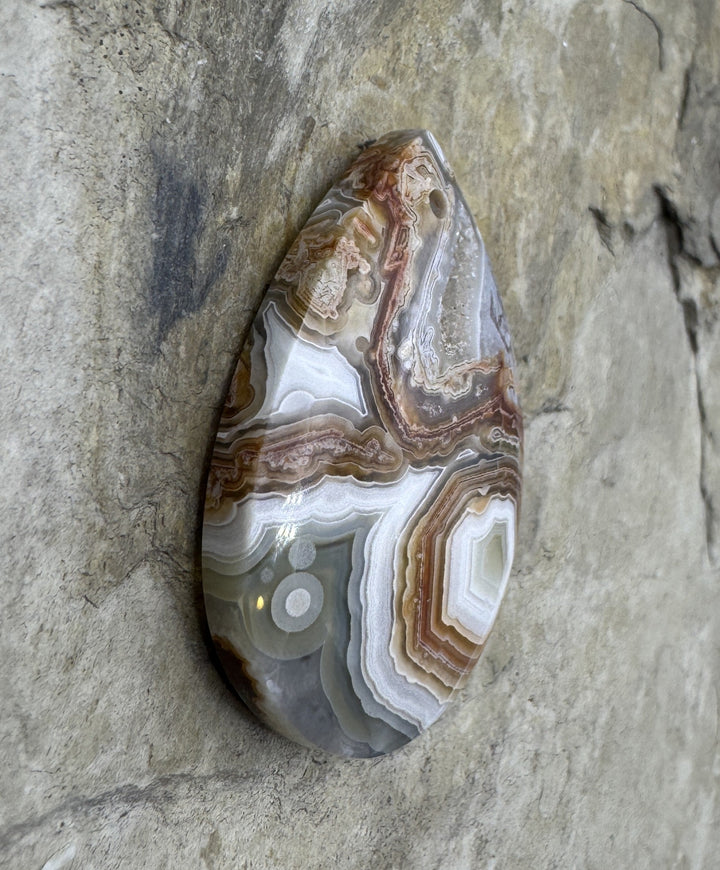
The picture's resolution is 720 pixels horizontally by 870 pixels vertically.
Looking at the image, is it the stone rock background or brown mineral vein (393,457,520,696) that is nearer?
the stone rock background

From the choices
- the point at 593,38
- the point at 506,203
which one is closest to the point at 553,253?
the point at 506,203

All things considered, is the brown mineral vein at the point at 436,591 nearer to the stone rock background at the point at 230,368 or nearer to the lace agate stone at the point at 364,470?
the lace agate stone at the point at 364,470

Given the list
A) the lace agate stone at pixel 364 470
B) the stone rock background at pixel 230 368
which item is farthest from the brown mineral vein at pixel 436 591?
the stone rock background at pixel 230 368

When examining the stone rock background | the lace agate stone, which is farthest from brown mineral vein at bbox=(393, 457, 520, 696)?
the stone rock background

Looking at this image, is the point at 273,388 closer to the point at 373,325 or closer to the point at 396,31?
the point at 373,325

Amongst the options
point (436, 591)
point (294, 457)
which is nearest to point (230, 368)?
point (294, 457)

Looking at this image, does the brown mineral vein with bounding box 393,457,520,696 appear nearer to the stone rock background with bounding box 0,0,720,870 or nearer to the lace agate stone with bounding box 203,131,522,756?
the lace agate stone with bounding box 203,131,522,756

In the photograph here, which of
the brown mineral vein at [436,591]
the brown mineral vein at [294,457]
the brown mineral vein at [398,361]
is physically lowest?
the brown mineral vein at [436,591]

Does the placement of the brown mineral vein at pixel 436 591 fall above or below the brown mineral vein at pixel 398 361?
below
